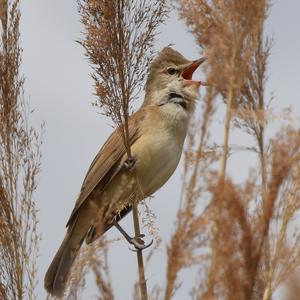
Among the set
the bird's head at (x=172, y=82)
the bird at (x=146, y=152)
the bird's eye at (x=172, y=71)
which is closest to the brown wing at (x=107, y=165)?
the bird at (x=146, y=152)

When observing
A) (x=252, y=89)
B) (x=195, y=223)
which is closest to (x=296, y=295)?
(x=195, y=223)

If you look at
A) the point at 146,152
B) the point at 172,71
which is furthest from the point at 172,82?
the point at 146,152

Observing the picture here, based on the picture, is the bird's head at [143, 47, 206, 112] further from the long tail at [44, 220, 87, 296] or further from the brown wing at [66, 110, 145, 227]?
the long tail at [44, 220, 87, 296]

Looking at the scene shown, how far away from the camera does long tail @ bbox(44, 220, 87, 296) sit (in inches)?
Answer: 167

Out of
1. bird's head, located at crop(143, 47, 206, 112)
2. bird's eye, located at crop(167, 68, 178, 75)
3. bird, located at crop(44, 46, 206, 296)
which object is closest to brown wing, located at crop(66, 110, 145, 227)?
bird, located at crop(44, 46, 206, 296)

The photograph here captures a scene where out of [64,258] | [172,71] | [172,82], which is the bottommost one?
[64,258]

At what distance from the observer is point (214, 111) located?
158 centimetres

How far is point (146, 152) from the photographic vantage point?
423 cm

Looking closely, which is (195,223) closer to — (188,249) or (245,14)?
(188,249)

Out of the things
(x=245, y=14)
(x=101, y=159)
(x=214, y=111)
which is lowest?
(x=214, y=111)

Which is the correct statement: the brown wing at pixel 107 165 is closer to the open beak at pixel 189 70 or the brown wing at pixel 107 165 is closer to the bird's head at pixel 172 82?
the bird's head at pixel 172 82

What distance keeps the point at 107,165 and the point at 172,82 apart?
2.50 ft

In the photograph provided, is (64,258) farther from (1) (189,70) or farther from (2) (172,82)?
(1) (189,70)

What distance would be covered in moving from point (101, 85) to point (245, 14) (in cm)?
111
